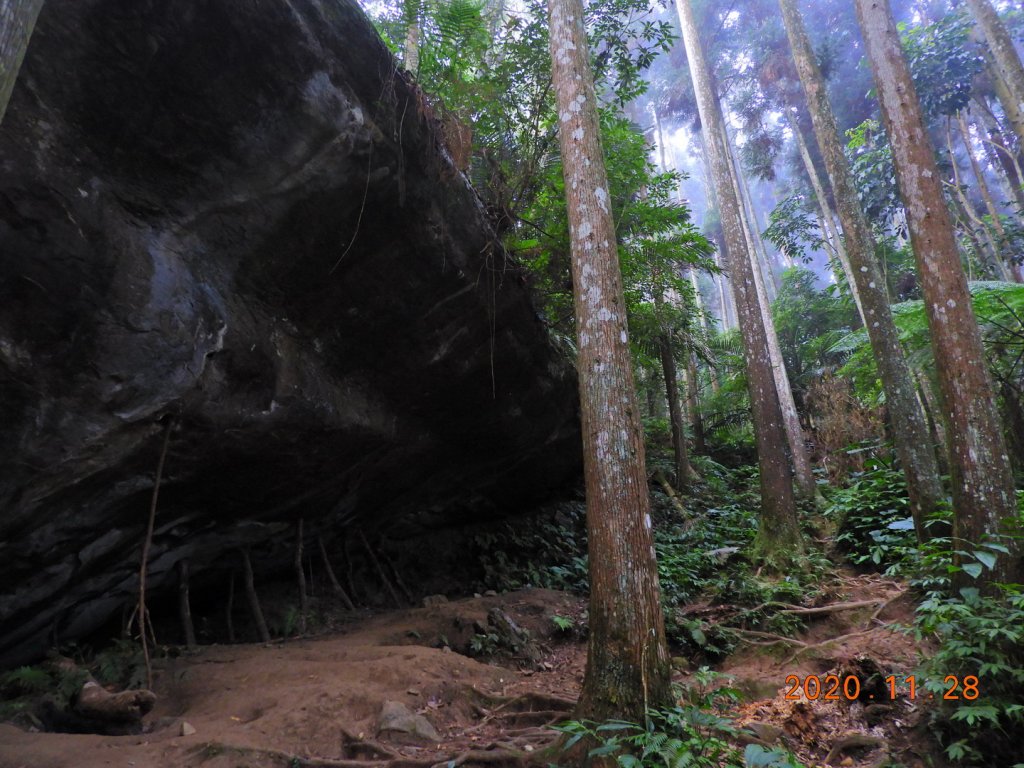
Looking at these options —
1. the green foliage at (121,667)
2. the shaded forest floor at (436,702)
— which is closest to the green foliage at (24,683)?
the green foliage at (121,667)

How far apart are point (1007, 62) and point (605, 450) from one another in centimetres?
1177

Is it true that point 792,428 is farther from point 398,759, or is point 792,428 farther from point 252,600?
point 398,759

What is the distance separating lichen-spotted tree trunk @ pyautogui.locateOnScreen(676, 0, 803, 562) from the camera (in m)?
8.92

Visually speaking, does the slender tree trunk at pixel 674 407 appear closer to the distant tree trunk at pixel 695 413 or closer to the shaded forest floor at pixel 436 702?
the distant tree trunk at pixel 695 413

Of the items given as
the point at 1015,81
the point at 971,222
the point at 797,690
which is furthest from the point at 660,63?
the point at 797,690

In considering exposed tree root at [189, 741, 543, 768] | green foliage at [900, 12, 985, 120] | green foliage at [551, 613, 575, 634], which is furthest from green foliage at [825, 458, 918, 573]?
green foliage at [900, 12, 985, 120]

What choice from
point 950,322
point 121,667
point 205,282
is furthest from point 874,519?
point 121,667

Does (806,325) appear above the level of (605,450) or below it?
above

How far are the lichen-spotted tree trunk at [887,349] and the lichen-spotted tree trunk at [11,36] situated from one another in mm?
8389

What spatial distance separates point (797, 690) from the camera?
5.46 m

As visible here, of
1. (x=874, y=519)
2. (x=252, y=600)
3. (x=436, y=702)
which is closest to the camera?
(x=436, y=702)

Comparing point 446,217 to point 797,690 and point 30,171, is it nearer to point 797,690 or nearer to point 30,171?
point 30,171

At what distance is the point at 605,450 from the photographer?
439 centimetres

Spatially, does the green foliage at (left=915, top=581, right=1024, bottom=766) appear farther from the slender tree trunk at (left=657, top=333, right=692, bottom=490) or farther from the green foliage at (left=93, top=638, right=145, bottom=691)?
the slender tree trunk at (left=657, top=333, right=692, bottom=490)
